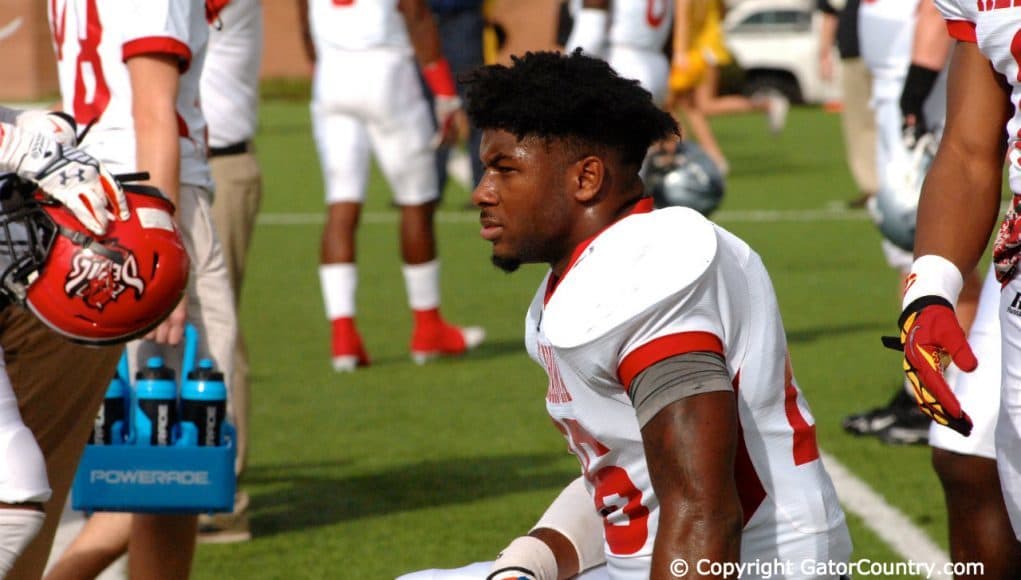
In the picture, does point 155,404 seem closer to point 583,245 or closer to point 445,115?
point 583,245

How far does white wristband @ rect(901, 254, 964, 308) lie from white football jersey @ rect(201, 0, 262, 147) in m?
3.20

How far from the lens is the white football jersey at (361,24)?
814cm

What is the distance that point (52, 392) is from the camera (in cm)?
380

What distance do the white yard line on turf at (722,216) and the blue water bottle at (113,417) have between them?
30.7 ft

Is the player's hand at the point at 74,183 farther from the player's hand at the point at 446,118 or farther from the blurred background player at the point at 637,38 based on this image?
the blurred background player at the point at 637,38

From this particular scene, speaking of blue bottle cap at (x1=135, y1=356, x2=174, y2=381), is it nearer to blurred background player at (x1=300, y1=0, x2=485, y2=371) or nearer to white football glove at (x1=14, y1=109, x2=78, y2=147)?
white football glove at (x1=14, y1=109, x2=78, y2=147)

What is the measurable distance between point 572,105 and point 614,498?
670 mm

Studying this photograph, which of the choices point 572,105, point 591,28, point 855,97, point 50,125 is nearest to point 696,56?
point 855,97

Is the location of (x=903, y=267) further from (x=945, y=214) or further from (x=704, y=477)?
(x=704, y=477)

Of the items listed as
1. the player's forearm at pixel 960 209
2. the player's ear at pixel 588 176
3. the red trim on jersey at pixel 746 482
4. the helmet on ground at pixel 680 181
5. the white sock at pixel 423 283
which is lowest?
the white sock at pixel 423 283

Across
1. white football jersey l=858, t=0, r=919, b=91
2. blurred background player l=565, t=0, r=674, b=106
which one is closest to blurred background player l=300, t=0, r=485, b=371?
blurred background player l=565, t=0, r=674, b=106

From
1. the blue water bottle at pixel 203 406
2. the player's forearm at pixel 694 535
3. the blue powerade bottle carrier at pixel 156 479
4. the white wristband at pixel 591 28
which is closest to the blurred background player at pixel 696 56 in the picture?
the white wristband at pixel 591 28

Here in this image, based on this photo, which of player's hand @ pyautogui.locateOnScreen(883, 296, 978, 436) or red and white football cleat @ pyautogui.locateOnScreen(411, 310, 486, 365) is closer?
player's hand @ pyautogui.locateOnScreen(883, 296, 978, 436)

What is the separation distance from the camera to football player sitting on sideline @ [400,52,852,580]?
262cm
